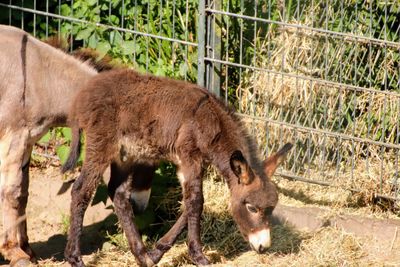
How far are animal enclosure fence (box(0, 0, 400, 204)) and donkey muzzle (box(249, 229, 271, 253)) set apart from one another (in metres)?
1.18

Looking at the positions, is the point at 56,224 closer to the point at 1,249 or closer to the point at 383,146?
the point at 1,249

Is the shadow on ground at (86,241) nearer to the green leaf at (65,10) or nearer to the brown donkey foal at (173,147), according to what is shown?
the brown donkey foal at (173,147)

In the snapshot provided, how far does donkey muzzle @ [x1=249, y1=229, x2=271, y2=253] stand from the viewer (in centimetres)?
779

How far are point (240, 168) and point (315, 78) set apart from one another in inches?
56.2

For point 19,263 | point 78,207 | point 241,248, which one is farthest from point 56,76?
point 241,248

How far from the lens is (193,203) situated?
779cm

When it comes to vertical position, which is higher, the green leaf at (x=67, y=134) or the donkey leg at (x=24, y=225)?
the green leaf at (x=67, y=134)

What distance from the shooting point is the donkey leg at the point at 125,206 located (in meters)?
8.00

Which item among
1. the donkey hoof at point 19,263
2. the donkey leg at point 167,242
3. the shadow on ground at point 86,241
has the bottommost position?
the shadow on ground at point 86,241

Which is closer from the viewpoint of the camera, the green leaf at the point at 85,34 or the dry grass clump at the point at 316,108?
the dry grass clump at the point at 316,108

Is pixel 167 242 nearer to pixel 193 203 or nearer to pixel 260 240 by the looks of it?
pixel 193 203

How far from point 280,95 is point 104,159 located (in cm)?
201

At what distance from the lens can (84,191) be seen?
7816 millimetres

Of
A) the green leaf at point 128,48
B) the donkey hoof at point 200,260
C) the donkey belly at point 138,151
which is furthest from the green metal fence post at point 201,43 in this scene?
the donkey hoof at point 200,260
